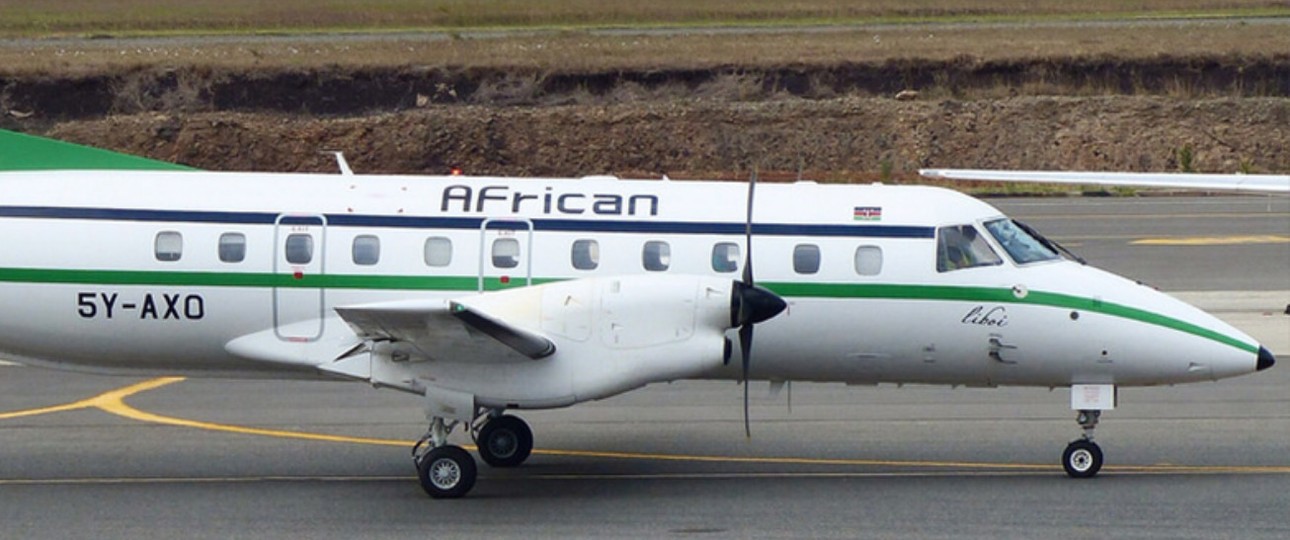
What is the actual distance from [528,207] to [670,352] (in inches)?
77.6

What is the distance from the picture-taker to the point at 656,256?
15.3 m

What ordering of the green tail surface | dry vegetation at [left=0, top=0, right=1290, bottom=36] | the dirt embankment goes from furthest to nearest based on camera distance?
dry vegetation at [left=0, top=0, right=1290, bottom=36], the dirt embankment, the green tail surface

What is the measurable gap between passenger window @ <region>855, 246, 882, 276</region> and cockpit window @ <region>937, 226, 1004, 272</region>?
522mm

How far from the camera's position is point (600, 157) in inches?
1873

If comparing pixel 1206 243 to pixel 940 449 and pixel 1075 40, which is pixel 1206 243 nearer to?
pixel 940 449

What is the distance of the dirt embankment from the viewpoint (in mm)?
47125

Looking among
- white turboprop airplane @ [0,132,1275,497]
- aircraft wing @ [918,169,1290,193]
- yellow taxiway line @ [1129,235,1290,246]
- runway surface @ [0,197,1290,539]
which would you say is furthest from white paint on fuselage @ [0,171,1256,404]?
yellow taxiway line @ [1129,235,1290,246]

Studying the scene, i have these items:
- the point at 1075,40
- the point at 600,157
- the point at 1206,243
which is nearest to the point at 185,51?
the point at 600,157

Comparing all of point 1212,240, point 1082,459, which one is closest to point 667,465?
point 1082,459

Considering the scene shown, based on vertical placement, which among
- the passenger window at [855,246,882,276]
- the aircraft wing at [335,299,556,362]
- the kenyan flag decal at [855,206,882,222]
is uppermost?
the kenyan flag decal at [855,206,882,222]

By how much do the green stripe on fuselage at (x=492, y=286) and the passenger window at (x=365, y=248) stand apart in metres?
0.16

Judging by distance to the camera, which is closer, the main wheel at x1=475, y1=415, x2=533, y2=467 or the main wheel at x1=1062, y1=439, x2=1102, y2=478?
the main wheel at x1=1062, y1=439, x2=1102, y2=478

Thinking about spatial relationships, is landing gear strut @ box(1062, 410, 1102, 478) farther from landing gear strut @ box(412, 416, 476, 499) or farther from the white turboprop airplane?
landing gear strut @ box(412, 416, 476, 499)

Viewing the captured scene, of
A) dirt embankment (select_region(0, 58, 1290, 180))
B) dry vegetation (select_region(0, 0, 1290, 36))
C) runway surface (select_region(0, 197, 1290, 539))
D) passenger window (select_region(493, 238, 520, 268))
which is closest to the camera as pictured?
runway surface (select_region(0, 197, 1290, 539))
